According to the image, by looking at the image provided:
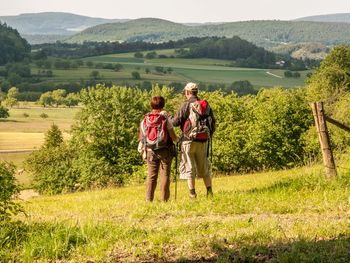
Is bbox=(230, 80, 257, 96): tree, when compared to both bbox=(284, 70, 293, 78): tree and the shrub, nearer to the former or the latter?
bbox=(284, 70, 293, 78): tree

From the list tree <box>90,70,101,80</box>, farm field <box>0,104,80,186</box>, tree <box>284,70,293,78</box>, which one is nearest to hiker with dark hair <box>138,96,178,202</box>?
farm field <box>0,104,80,186</box>

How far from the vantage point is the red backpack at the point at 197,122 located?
10953 mm

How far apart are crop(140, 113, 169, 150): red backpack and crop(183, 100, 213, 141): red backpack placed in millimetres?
445

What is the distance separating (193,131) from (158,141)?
706mm

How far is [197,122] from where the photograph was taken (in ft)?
36.0

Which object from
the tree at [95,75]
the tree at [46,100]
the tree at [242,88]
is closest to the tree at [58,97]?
the tree at [46,100]

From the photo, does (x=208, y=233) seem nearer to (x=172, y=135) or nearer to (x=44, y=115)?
(x=172, y=135)

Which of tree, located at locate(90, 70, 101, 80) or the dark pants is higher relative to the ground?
the dark pants

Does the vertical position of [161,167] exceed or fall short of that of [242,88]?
it exceeds it

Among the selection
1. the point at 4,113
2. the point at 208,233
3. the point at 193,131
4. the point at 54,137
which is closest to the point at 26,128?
the point at 4,113

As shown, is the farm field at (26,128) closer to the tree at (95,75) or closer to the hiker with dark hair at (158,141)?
the tree at (95,75)

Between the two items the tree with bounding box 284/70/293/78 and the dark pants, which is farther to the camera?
the tree with bounding box 284/70/293/78

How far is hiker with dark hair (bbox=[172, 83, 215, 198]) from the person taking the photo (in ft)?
36.0

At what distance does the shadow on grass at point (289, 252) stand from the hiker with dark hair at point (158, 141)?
13.3ft
